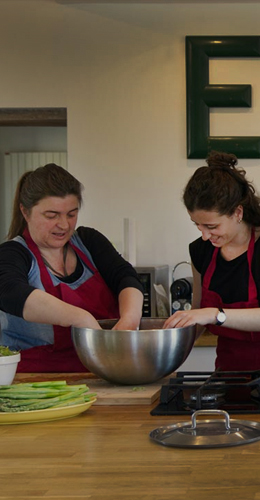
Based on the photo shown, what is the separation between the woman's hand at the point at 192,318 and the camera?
211 centimetres

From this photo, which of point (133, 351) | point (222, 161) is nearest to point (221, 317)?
point (133, 351)

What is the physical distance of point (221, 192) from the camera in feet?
7.99

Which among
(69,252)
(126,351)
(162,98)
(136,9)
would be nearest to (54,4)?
(136,9)

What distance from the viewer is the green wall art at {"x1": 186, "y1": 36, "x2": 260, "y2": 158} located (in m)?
4.29

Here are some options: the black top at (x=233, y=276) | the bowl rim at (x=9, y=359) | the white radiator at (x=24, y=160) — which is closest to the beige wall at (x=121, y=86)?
the black top at (x=233, y=276)

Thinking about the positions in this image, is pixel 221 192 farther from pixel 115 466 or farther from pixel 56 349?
pixel 115 466

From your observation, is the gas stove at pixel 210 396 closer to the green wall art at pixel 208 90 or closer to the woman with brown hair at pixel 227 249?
the woman with brown hair at pixel 227 249

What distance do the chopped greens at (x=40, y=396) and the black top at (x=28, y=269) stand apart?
1.42 feet

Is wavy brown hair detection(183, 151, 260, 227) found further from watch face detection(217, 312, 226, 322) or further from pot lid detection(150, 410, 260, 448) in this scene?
pot lid detection(150, 410, 260, 448)

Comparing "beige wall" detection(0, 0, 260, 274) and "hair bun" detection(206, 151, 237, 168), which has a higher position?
"beige wall" detection(0, 0, 260, 274)

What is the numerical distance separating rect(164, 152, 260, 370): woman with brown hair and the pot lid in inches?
29.6

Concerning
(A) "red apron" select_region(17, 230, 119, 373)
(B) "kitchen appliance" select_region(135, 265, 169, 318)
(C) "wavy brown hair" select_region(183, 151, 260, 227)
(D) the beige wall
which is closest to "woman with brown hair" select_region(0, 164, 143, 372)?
(A) "red apron" select_region(17, 230, 119, 373)

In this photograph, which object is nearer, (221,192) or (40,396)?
(40,396)

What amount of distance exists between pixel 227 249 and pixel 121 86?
1994 mm
